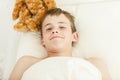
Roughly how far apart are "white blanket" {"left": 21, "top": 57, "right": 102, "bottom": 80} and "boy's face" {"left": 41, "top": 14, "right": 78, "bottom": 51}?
0.60 ft

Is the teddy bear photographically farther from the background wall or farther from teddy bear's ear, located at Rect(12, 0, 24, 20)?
the background wall

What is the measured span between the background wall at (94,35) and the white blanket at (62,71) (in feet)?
0.78

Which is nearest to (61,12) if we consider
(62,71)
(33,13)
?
(33,13)

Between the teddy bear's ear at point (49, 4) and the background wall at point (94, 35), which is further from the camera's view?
the teddy bear's ear at point (49, 4)

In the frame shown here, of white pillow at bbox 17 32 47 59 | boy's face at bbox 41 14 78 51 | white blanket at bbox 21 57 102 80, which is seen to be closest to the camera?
white blanket at bbox 21 57 102 80

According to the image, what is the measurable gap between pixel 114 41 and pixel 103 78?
8.3 inches

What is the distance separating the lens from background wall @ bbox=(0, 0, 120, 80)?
1.36 m

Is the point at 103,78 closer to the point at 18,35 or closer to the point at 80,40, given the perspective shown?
the point at 80,40

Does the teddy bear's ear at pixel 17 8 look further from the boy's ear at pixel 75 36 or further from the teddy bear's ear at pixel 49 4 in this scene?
the boy's ear at pixel 75 36

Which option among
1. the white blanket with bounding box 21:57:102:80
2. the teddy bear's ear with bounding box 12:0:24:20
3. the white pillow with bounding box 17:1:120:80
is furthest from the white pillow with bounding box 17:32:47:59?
the white blanket with bounding box 21:57:102:80

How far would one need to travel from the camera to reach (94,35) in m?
1.42

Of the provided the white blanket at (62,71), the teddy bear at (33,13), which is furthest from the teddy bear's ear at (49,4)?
the white blanket at (62,71)

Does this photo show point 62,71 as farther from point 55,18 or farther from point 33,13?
point 33,13

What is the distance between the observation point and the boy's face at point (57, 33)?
136 cm
